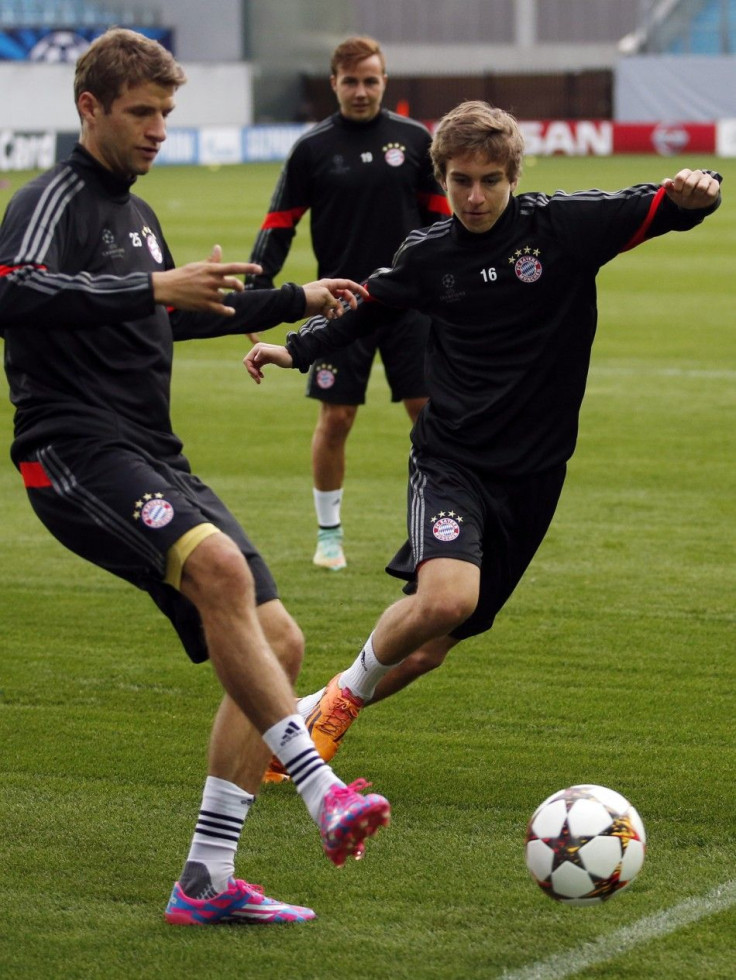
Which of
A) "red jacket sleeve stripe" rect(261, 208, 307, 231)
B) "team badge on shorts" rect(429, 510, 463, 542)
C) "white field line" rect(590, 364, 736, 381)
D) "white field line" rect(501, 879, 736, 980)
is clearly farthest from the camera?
"white field line" rect(590, 364, 736, 381)

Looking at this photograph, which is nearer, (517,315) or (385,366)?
(517,315)

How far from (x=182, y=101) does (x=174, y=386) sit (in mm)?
39036

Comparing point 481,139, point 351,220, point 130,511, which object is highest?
point 481,139

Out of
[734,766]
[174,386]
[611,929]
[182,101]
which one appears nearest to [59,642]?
[734,766]

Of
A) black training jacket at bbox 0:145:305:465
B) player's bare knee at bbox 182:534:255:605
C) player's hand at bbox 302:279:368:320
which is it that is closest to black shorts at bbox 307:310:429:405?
player's hand at bbox 302:279:368:320

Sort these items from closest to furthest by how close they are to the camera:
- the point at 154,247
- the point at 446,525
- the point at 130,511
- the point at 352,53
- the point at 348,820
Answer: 1. the point at 348,820
2. the point at 130,511
3. the point at 154,247
4. the point at 446,525
5. the point at 352,53

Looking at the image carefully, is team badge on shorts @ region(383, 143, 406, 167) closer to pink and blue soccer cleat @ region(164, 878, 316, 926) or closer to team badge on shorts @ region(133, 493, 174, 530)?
team badge on shorts @ region(133, 493, 174, 530)

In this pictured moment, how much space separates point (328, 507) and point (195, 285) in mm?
4102

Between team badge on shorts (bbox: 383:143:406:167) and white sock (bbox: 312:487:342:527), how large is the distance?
167 centimetres

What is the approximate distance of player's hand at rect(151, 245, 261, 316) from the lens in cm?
402

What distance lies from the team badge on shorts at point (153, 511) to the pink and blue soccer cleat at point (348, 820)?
2.69 ft

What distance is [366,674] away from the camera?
510cm

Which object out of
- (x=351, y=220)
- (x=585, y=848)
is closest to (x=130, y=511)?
(x=585, y=848)

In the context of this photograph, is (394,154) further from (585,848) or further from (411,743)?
(585,848)
